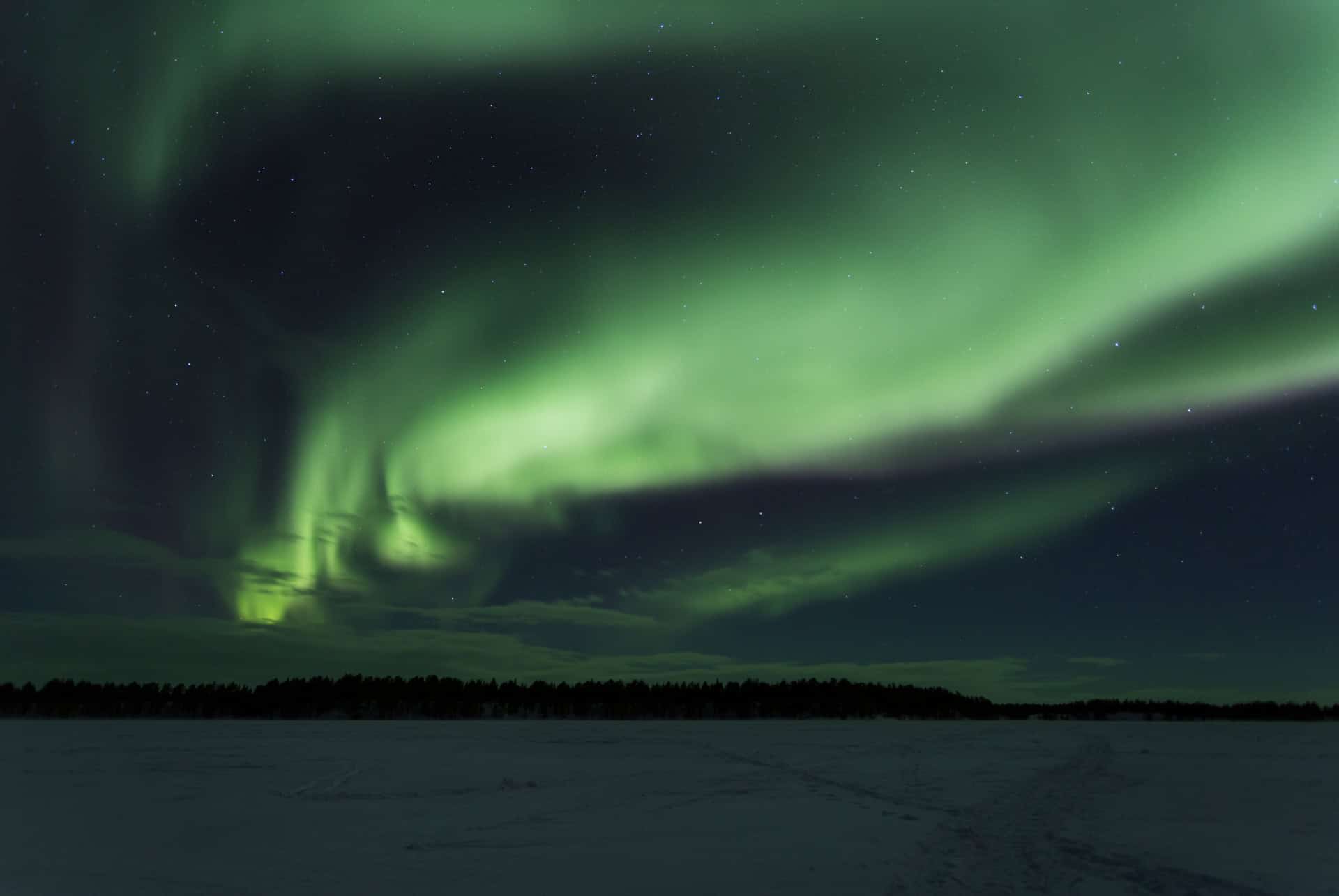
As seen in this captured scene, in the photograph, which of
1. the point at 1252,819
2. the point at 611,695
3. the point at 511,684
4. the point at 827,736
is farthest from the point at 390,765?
the point at 511,684

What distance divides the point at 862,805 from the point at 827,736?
42002 mm

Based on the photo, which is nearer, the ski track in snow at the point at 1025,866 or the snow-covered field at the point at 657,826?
the ski track in snow at the point at 1025,866

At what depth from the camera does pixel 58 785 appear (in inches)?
964

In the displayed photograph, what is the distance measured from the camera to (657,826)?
17797 millimetres

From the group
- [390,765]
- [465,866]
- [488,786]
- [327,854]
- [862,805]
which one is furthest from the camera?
[390,765]

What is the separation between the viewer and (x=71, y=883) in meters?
12.5

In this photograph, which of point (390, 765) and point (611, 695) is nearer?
point (390, 765)

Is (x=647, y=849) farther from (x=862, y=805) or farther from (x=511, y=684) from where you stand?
(x=511, y=684)

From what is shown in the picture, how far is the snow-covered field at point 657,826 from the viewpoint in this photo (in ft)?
41.8

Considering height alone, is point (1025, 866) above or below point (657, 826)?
above

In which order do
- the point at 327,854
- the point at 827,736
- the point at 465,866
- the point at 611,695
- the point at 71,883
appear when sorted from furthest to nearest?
the point at 611,695
the point at 827,736
the point at 327,854
the point at 465,866
the point at 71,883

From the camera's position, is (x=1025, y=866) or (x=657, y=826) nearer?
(x=1025, y=866)

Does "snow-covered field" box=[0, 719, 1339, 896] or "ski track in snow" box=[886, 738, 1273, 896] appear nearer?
"ski track in snow" box=[886, 738, 1273, 896]

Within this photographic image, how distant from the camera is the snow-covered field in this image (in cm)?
1274
